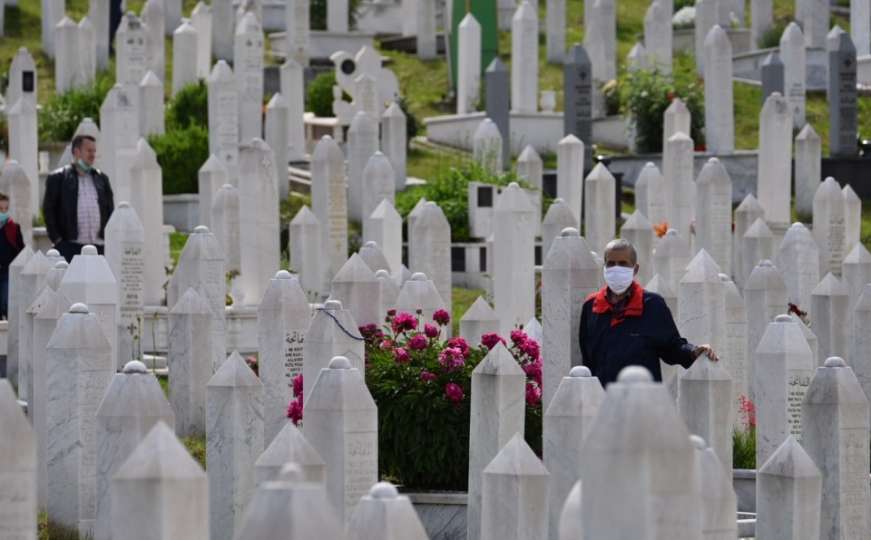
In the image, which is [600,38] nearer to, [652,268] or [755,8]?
[755,8]

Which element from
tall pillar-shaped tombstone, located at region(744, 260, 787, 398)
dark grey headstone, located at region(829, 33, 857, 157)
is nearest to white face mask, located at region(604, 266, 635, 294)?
tall pillar-shaped tombstone, located at region(744, 260, 787, 398)

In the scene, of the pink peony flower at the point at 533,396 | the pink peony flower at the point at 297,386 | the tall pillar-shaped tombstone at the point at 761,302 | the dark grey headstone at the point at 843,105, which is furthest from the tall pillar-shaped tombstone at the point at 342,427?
the dark grey headstone at the point at 843,105

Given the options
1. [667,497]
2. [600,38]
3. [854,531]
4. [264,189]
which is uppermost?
[600,38]

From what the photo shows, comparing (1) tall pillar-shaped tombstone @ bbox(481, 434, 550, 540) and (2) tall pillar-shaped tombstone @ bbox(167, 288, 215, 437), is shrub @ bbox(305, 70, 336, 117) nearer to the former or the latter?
(2) tall pillar-shaped tombstone @ bbox(167, 288, 215, 437)

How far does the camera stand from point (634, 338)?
1061cm

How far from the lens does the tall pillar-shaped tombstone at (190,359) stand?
42.9 feet

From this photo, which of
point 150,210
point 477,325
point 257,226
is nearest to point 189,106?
point 150,210

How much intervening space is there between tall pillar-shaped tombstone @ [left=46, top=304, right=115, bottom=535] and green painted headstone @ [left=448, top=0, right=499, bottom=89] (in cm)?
2058

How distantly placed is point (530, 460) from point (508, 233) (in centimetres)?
808

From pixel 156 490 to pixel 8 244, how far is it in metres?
9.57

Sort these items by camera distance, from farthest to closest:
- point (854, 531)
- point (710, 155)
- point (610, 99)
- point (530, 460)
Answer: point (610, 99) < point (710, 155) < point (854, 531) < point (530, 460)

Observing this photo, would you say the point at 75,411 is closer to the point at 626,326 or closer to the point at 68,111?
the point at 626,326

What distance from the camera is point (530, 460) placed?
31.1 ft

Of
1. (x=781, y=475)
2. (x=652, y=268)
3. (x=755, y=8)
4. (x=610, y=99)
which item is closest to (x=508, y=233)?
(x=652, y=268)
